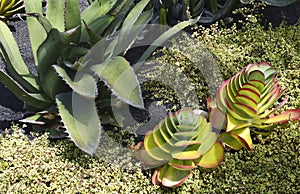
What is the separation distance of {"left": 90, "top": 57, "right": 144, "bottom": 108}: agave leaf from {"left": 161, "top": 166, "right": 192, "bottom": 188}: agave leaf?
280mm

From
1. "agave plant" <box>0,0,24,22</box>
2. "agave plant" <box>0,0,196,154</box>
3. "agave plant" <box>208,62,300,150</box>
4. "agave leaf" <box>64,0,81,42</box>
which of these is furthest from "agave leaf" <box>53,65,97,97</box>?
"agave plant" <box>0,0,24,22</box>

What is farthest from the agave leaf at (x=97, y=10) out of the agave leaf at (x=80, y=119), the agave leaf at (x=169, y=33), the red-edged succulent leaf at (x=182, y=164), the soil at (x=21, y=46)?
the red-edged succulent leaf at (x=182, y=164)

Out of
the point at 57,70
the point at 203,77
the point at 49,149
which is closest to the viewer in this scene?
the point at 57,70

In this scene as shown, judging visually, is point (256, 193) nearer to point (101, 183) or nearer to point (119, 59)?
point (101, 183)

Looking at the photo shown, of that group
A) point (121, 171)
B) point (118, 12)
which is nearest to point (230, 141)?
point (121, 171)

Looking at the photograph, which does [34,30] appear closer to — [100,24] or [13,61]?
[13,61]

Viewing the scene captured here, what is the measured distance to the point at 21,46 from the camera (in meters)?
2.60

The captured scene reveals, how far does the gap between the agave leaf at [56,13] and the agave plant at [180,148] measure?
657 millimetres

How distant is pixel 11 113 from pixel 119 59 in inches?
25.9

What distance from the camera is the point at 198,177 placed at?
1.81 meters

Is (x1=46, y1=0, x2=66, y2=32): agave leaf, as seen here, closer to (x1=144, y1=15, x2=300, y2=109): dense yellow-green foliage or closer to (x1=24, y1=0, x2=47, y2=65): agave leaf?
(x1=24, y1=0, x2=47, y2=65): agave leaf

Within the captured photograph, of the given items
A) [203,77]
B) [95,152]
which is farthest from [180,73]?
[95,152]

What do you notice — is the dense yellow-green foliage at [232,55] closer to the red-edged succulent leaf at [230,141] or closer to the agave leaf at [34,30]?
the red-edged succulent leaf at [230,141]

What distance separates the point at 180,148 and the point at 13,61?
76cm
